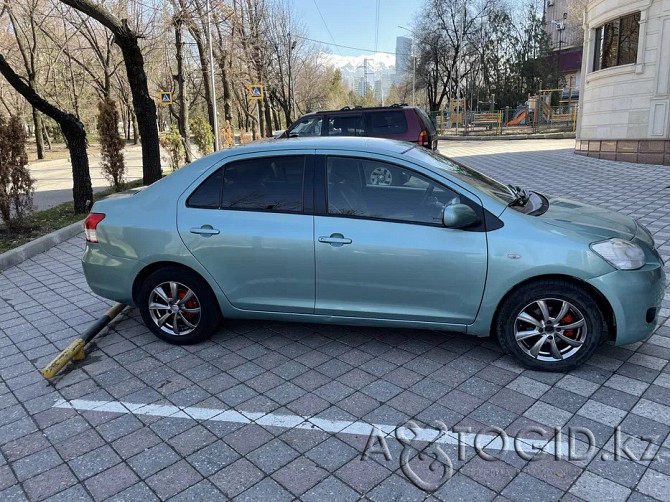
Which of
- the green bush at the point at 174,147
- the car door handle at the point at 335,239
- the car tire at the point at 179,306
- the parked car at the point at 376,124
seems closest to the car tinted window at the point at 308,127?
the parked car at the point at 376,124

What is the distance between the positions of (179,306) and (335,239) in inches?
57.1

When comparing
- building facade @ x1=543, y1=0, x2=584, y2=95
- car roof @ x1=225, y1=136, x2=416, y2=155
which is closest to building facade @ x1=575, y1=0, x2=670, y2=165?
car roof @ x1=225, y1=136, x2=416, y2=155

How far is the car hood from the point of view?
143 inches

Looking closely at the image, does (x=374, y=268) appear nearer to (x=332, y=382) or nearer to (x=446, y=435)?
(x=332, y=382)

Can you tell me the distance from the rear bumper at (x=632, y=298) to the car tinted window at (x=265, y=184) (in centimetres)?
219

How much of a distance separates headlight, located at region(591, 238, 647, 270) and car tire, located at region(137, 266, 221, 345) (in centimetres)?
288

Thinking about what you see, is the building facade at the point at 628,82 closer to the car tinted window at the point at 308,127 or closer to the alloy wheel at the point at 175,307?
the car tinted window at the point at 308,127

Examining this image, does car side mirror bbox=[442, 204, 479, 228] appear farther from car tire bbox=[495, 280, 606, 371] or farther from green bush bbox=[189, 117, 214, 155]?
green bush bbox=[189, 117, 214, 155]

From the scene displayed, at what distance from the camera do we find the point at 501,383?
355 cm

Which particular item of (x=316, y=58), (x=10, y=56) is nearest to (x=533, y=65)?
(x=316, y=58)

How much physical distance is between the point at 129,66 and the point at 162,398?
8911mm

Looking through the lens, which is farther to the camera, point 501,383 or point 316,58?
point 316,58

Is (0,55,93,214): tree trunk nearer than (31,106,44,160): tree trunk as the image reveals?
Yes

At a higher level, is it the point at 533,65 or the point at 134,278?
the point at 533,65
